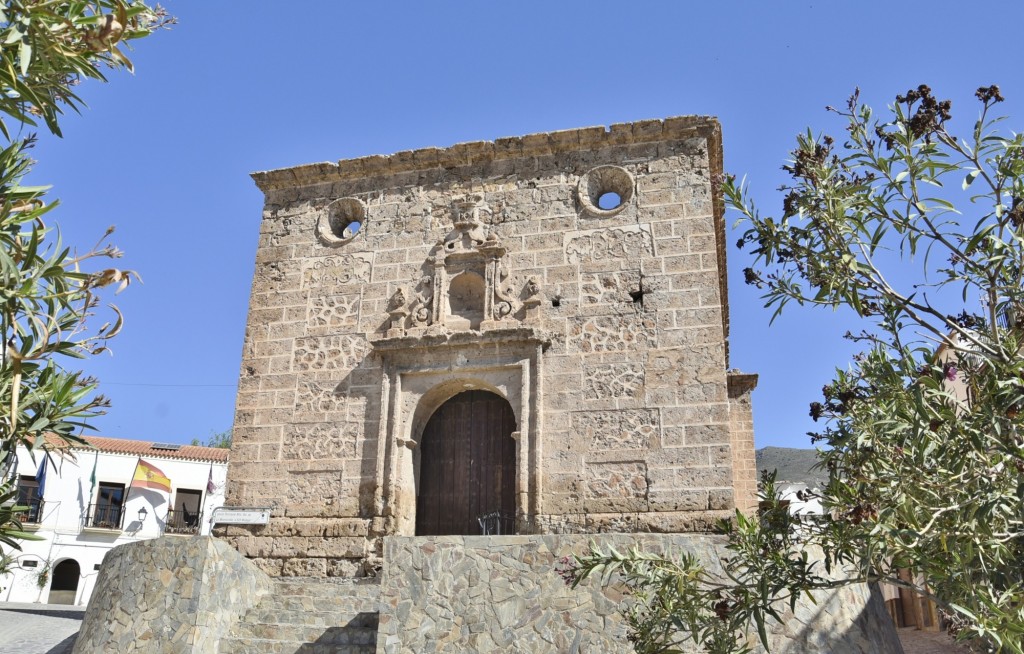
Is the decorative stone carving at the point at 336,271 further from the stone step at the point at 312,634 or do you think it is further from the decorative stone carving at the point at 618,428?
the stone step at the point at 312,634

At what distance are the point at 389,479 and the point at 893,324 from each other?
6279 mm

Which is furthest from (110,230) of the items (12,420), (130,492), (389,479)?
(130,492)

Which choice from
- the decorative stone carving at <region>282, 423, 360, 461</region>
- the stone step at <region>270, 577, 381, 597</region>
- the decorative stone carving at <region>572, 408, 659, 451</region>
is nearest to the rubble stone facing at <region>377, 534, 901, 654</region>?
the stone step at <region>270, 577, 381, 597</region>

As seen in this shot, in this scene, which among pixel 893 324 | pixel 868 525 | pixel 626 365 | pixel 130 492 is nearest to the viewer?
pixel 868 525

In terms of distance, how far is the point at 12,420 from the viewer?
396cm

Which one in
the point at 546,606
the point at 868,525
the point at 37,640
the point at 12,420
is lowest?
the point at 37,640

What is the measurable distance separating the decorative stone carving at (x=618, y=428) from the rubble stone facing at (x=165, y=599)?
12.3ft

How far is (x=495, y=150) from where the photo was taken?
36.2ft

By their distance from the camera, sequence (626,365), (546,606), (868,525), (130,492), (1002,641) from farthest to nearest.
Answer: (130,492)
(626,365)
(546,606)
(868,525)
(1002,641)

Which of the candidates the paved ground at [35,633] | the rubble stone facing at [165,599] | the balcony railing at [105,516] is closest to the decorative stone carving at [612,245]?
the rubble stone facing at [165,599]

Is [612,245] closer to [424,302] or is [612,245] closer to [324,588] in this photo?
[424,302]

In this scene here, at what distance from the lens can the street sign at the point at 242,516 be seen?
1018 centimetres

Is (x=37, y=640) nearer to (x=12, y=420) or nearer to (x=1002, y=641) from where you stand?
(x=12, y=420)

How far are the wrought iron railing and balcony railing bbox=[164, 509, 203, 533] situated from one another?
1967 centimetres
